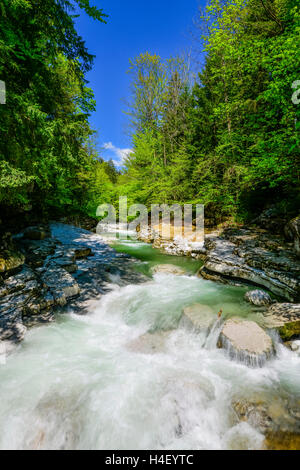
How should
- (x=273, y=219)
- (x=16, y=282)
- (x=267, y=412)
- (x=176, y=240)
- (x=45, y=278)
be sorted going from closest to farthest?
(x=267, y=412) → (x=16, y=282) → (x=45, y=278) → (x=273, y=219) → (x=176, y=240)

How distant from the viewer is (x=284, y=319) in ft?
13.8

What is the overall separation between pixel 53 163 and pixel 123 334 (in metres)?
6.19

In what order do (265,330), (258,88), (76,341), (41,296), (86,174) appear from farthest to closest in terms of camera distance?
(86,174) → (258,88) → (41,296) → (76,341) → (265,330)

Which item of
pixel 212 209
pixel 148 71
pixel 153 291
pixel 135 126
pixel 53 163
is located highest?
pixel 148 71

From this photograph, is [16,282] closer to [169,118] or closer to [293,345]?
[293,345]

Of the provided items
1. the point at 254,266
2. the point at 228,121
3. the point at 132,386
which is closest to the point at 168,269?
the point at 254,266

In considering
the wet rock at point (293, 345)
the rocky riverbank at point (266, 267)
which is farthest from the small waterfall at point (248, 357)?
the rocky riverbank at point (266, 267)

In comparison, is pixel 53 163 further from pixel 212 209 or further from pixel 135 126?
pixel 135 126

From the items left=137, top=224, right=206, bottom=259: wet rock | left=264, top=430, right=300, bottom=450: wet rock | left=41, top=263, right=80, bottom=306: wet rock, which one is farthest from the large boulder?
left=137, top=224, right=206, bottom=259: wet rock

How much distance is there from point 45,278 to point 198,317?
498cm

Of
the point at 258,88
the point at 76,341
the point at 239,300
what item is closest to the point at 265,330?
the point at 239,300

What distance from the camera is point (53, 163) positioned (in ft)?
22.2

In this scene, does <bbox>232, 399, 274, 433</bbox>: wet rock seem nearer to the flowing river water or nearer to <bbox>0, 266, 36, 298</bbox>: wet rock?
the flowing river water

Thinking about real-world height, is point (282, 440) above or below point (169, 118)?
below
